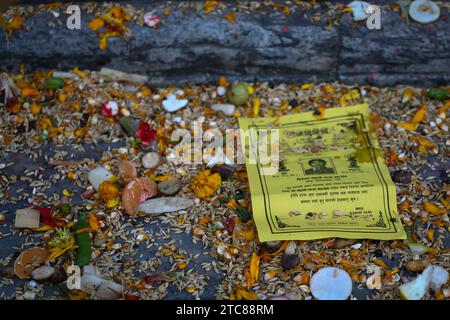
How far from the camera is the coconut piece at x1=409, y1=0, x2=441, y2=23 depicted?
2.13 meters

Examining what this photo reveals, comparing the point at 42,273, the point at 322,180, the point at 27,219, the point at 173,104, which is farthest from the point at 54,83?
the point at 322,180

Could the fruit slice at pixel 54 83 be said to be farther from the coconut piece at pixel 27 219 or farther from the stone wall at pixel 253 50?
the coconut piece at pixel 27 219

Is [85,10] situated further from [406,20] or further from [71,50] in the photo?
[406,20]

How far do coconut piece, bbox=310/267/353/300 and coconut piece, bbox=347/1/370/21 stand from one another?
3.57 ft

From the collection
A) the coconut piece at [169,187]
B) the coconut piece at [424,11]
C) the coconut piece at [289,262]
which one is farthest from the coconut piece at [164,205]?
the coconut piece at [424,11]

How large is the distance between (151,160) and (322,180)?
608 millimetres

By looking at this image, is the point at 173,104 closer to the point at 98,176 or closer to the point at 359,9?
the point at 98,176

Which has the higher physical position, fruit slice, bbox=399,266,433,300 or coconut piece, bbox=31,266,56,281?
fruit slice, bbox=399,266,433,300

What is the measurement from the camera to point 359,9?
2.15 m

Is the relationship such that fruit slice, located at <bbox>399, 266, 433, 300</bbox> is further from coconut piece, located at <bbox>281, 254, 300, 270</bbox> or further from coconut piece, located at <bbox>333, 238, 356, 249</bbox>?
coconut piece, located at <bbox>281, 254, 300, 270</bbox>

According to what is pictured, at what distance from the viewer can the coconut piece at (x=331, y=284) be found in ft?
4.99

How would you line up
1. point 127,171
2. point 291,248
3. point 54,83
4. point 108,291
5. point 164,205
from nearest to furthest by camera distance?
point 108,291
point 291,248
point 164,205
point 127,171
point 54,83

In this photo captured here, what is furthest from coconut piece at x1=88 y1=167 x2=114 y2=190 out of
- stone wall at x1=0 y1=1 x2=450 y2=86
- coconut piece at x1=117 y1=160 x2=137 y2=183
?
stone wall at x1=0 y1=1 x2=450 y2=86

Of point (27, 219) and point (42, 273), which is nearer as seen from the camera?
point (42, 273)
